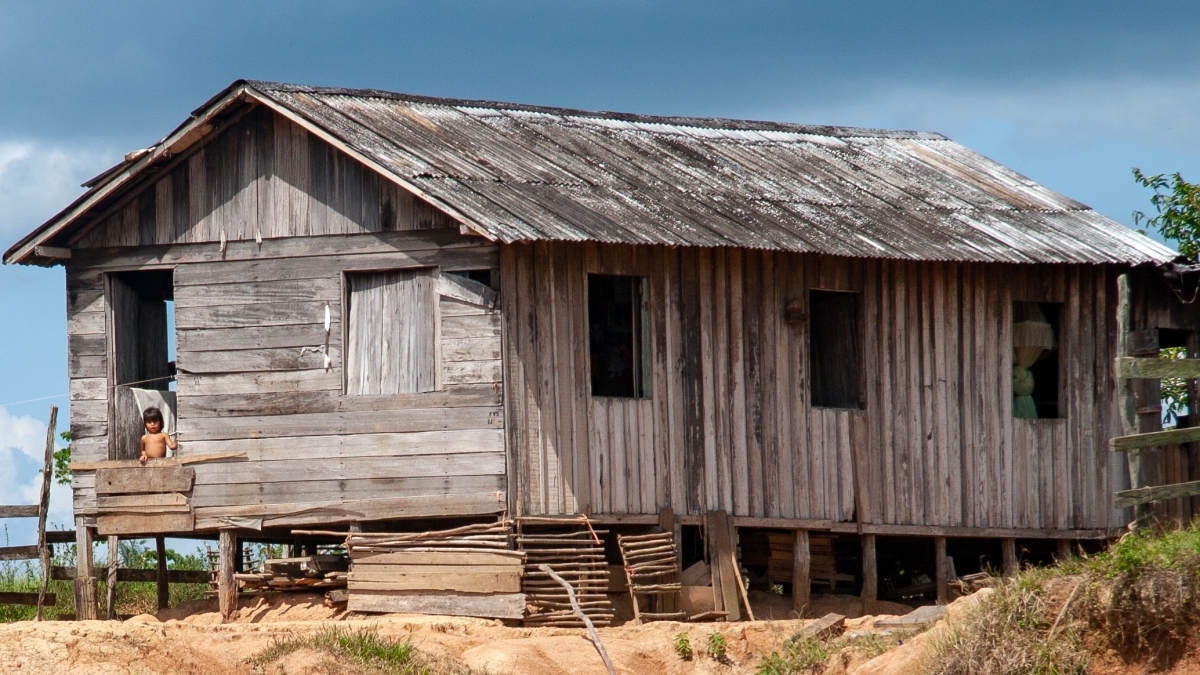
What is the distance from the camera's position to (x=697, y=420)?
17.7 meters

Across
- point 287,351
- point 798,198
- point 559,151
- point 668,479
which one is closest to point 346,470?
point 287,351

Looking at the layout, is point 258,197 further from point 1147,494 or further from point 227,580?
point 1147,494

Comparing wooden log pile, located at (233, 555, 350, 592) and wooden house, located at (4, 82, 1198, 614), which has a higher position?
wooden house, located at (4, 82, 1198, 614)

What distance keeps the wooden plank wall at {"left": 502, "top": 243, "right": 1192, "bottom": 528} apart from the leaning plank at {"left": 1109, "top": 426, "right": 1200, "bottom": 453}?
3563 mm

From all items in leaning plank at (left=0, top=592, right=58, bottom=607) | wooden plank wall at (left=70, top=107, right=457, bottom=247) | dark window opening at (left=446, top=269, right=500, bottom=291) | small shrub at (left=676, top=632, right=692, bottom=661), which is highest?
wooden plank wall at (left=70, top=107, right=457, bottom=247)

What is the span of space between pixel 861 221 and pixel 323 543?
695cm

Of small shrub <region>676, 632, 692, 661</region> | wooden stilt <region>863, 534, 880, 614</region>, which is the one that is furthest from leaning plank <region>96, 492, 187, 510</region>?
wooden stilt <region>863, 534, 880, 614</region>

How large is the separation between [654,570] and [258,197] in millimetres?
5587

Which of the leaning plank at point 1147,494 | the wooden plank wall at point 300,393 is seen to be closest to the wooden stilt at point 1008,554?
the leaning plank at point 1147,494

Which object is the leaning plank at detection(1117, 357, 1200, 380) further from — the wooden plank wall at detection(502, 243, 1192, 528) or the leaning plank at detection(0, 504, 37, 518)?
the leaning plank at detection(0, 504, 37, 518)

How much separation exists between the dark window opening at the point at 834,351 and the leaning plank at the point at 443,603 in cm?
469

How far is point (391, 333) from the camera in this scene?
17.1 metres

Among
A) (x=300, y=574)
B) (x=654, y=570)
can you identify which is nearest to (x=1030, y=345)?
(x=654, y=570)

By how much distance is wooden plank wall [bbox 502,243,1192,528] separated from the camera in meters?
16.9
